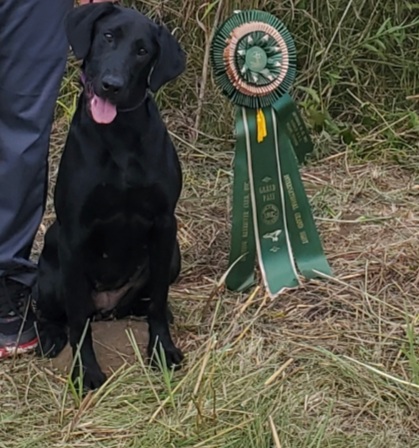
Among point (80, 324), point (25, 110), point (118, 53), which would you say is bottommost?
point (80, 324)

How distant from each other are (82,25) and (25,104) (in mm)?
258

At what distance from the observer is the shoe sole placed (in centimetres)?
244

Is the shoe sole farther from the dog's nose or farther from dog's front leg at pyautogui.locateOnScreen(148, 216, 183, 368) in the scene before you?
the dog's nose

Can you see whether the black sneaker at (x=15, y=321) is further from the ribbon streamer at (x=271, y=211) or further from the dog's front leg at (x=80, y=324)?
the ribbon streamer at (x=271, y=211)

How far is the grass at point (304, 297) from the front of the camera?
2.12 meters

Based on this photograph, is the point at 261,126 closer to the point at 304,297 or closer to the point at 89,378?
the point at 304,297

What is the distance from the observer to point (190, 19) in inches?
152

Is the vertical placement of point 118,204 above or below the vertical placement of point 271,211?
above

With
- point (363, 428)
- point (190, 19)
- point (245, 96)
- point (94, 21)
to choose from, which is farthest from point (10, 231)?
point (190, 19)

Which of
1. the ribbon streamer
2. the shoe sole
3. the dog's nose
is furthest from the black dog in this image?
the ribbon streamer

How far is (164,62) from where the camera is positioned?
2178 mm

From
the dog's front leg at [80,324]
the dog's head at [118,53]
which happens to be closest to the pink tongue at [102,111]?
the dog's head at [118,53]

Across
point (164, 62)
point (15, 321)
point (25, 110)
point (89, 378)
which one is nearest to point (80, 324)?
point (89, 378)

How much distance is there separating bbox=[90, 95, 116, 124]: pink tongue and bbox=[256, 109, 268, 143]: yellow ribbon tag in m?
0.64
